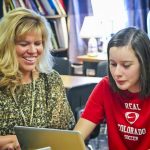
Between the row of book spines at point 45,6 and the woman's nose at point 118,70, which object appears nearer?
the woman's nose at point 118,70

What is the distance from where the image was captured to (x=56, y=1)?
477 centimetres

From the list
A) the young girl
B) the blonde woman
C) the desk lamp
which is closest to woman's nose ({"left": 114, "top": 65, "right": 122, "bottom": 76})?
the young girl

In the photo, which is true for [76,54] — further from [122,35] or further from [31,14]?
[122,35]

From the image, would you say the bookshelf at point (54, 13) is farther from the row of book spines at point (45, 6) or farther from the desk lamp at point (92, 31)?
the desk lamp at point (92, 31)

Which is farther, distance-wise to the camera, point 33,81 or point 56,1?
point 56,1

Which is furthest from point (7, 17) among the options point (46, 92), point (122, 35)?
point (122, 35)

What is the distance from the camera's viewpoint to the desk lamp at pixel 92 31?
14.3 ft

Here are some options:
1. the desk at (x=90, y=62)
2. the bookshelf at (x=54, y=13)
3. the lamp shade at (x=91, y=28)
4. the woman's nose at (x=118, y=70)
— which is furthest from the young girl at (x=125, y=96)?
the bookshelf at (x=54, y=13)

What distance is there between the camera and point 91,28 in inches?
173

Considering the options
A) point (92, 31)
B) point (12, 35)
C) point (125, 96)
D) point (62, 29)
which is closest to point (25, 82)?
point (12, 35)

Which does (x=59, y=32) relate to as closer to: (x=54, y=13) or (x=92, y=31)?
(x=54, y=13)

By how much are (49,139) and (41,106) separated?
1.86ft

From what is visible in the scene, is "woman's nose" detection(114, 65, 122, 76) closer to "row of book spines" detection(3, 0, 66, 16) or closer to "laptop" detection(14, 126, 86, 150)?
"laptop" detection(14, 126, 86, 150)

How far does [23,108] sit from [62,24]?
10.7 ft
